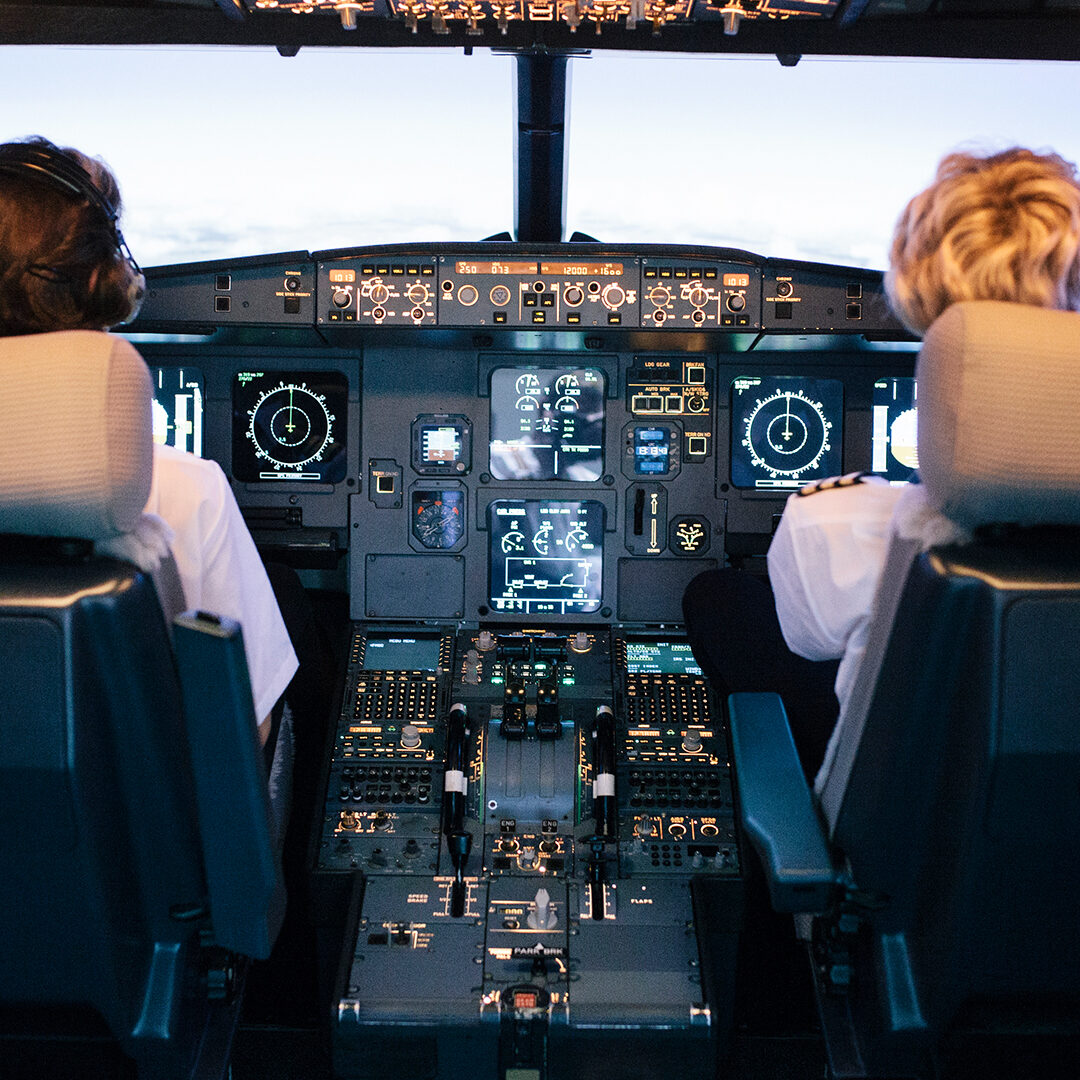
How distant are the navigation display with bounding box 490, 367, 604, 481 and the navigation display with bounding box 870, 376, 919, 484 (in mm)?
686

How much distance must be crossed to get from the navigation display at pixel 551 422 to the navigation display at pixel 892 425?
2.25 ft

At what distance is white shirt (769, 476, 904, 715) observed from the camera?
1.32 meters

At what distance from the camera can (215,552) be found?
57.1 inches

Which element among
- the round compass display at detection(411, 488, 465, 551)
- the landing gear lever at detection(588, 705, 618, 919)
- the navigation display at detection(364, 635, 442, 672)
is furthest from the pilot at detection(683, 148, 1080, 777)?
the round compass display at detection(411, 488, 465, 551)

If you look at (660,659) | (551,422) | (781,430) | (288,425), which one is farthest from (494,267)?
(660,659)

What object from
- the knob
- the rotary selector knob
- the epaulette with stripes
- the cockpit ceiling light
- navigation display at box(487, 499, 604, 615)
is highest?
the cockpit ceiling light

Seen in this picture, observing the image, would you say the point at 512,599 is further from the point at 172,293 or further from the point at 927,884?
the point at 927,884

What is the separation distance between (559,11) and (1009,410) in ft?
4.21

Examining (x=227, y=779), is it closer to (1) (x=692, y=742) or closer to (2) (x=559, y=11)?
(1) (x=692, y=742)

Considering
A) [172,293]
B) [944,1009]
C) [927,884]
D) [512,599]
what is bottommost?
[944,1009]

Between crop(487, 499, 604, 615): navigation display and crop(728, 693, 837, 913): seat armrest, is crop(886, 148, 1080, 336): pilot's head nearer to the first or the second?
crop(728, 693, 837, 913): seat armrest

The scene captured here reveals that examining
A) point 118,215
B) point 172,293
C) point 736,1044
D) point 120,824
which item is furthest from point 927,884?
point 172,293

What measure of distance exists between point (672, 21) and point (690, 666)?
1.37m

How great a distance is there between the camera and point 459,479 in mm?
2605
